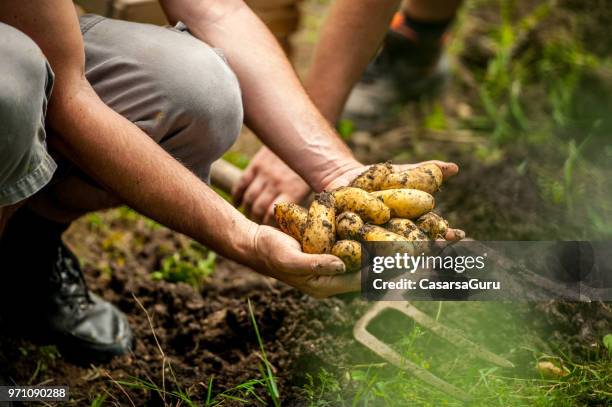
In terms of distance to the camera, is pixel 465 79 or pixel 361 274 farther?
pixel 465 79

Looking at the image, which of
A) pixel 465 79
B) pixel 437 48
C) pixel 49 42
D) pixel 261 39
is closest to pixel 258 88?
pixel 261 39

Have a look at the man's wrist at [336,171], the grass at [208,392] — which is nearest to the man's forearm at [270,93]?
the man's wrist at [336,171]

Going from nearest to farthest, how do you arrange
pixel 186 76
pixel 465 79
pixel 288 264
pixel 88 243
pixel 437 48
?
pixel 288 264, pixel 186 76, pixel 88 243, pixel 437 48, pixel 465 79

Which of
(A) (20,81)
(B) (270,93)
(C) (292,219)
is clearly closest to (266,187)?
(B) (270,93)

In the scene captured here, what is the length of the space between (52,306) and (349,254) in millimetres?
841

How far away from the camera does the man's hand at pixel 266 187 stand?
2164 mm

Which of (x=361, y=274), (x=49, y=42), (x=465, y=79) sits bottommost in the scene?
(x=465, y=79)

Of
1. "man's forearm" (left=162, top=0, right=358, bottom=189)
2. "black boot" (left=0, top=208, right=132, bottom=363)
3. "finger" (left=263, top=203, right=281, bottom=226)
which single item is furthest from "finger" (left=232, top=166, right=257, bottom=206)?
"black boot" (left=0, top=208, right=132, bottom=363)

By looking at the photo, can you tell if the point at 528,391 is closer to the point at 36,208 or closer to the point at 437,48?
the point at 36,208

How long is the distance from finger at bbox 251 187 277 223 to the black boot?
0.47m

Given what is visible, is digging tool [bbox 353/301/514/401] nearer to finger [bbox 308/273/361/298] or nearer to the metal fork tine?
the metal fork tine

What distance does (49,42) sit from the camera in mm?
1520

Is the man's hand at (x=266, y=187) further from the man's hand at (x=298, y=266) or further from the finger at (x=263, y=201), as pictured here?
the man's hand at (x=298, y=266)

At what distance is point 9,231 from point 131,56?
53 centimetres
